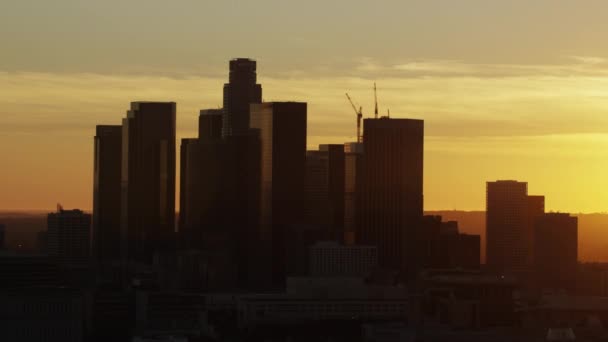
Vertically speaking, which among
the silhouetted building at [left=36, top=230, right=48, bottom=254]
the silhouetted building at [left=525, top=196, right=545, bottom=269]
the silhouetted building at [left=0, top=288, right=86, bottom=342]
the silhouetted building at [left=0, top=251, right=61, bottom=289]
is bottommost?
the silhouetted building at [left=0, top=288, right=86, bottom=342]

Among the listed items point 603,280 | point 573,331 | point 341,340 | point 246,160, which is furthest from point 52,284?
point 603,280

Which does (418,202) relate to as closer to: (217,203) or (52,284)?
(217,203)

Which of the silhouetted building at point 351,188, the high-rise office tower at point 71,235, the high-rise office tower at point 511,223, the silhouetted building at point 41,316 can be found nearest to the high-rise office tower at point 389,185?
the silhouetted building at point 351,188

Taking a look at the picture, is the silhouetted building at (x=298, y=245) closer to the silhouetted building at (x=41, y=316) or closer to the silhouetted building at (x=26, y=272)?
the silhouetted building at (x=26, y=272)

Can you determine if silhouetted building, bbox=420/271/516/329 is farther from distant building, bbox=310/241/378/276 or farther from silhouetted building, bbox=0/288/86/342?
silhouetted building, bbox=0/288/86/342

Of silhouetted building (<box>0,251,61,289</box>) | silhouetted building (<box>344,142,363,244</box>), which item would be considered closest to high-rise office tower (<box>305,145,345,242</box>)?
silhouetted building (<box>344,142,363,244</box>)

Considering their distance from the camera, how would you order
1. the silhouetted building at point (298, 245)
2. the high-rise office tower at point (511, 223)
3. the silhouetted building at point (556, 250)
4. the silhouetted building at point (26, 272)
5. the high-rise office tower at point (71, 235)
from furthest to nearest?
the high-rise office tower at point (511, 223)
the silhouetted building at point (556, 250)
the silhouetted building at point (298, 245)
the high-rise office tower at point (71, 235)
the silhouetted building at point (26, 272)
